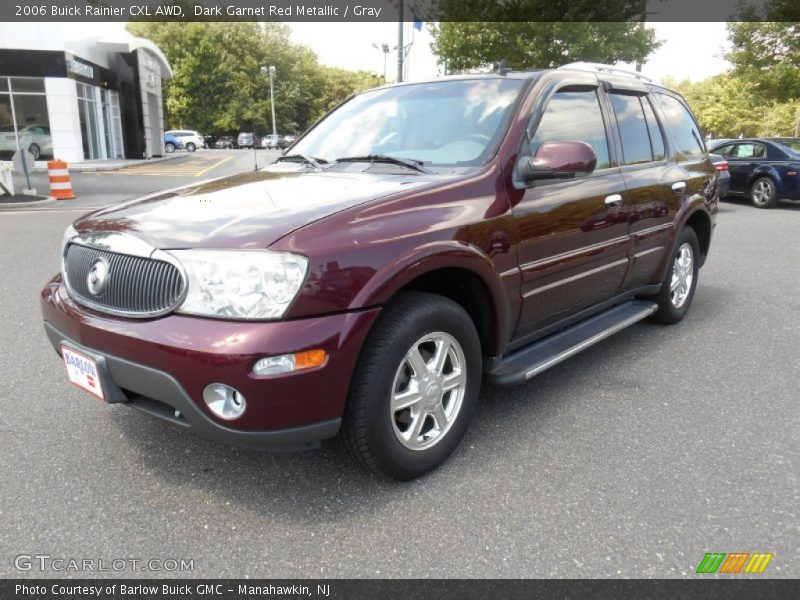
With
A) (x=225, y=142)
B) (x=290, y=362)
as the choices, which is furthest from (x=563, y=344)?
(x=225, y=142)

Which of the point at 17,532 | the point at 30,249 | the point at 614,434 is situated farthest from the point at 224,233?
the point at 30,249

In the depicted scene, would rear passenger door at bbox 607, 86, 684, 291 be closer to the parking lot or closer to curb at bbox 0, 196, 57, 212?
the parking lot

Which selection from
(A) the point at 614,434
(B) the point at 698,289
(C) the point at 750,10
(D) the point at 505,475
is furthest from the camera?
(C) the point at 750,10

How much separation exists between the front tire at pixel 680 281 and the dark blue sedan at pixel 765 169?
970cm

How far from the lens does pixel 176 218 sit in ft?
8.23

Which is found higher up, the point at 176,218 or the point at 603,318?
the point at 176,218

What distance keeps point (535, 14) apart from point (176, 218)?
23.9 m

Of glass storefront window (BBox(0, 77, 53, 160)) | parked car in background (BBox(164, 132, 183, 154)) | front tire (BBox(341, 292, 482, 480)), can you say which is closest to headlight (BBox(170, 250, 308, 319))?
front tire (BBox(341, 292, 482, 480))

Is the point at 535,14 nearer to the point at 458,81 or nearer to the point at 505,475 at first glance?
the point at 458,81

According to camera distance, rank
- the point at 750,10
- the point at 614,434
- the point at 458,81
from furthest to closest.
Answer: the point at 750,10
the point at 458,81
the point at 614,434

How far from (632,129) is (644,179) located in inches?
14.2

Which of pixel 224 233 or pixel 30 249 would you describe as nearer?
pixel 224 233

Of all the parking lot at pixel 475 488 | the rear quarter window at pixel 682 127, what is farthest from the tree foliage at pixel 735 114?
the parking lot at pixel 475 488

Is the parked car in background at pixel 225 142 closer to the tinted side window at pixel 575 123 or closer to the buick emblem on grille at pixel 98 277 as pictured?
the tinted side window at pixel 575 123
